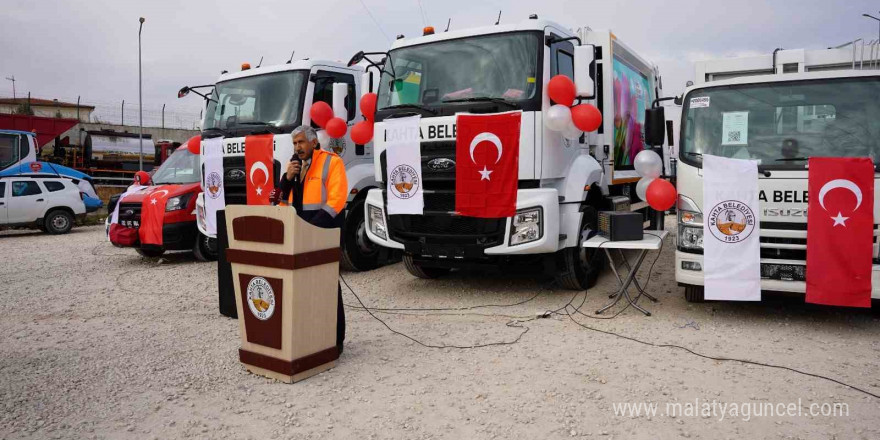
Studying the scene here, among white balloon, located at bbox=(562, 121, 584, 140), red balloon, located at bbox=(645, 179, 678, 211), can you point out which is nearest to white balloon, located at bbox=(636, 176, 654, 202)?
red balloon, located at bbox=(645, 179, 678, 211)

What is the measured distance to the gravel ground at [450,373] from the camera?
3680 mm

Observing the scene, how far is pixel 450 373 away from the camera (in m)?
4.60

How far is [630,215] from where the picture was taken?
6.32m

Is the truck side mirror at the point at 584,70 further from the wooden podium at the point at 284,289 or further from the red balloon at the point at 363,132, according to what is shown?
the wooden podium at the point at 284,289

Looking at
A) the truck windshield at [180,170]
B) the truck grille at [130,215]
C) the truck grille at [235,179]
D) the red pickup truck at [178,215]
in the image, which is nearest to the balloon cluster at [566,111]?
the truck grille at [235,179]

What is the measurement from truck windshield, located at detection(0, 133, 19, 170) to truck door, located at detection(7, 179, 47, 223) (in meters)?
2.68

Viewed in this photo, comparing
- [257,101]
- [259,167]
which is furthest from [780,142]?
[257,101]

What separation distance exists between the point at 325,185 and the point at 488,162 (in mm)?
2054

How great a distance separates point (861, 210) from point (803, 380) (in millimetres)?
1858

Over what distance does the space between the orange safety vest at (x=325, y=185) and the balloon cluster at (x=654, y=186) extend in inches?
124

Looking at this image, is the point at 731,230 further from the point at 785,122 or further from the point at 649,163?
the point at 649,163

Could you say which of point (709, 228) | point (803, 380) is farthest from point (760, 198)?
point (803, 380)

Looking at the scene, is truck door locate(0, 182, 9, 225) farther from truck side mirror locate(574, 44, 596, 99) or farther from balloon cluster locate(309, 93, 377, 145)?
truck side mirror locate(574, 44, 596, 99)

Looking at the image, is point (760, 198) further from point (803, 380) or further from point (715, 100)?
point (803, 380)
